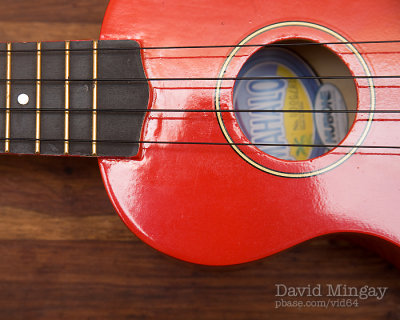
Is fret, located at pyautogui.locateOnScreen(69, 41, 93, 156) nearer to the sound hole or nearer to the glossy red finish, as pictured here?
the glossy red finish

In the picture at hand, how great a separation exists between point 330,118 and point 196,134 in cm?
32

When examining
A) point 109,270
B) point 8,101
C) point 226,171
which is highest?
point 8,101

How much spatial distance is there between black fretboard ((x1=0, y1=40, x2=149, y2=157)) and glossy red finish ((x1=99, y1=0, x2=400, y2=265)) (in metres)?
0.03

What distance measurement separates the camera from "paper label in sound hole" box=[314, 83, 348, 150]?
0.71 m

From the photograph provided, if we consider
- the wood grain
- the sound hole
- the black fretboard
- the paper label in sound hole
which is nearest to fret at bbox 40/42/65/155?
the black fretboard

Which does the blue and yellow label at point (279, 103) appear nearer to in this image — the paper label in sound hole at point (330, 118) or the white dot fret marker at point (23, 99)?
the paper label in sound hole at point (330, 118)

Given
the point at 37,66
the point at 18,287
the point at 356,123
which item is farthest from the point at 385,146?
the point at 18,287

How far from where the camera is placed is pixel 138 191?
0.57 meters

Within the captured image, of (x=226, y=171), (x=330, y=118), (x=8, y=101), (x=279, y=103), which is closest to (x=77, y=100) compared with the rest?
(x=8, y=101)

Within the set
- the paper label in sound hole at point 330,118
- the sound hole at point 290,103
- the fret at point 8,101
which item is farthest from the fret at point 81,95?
the paper label in sound hole at point 330,118

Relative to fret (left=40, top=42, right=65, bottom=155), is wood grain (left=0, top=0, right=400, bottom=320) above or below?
below

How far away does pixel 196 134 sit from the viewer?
569 mm

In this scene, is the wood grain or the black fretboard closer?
the black fretboard

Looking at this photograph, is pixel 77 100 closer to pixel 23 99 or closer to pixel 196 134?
pixel 23 99
